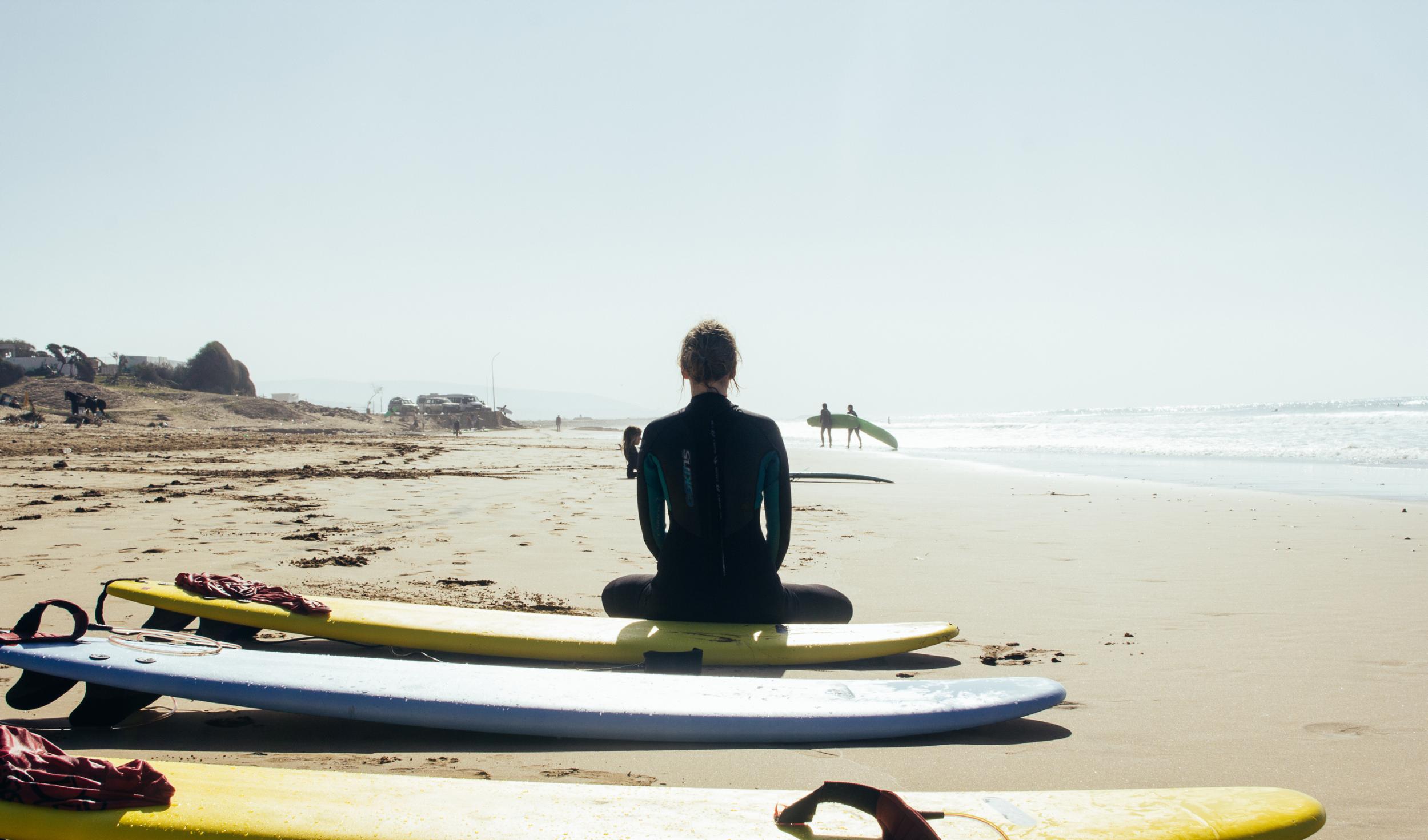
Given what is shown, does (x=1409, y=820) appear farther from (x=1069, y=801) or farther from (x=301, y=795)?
(x=301, y=795)

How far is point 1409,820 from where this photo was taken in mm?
1877

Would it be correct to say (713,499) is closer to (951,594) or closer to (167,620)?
(951,594)

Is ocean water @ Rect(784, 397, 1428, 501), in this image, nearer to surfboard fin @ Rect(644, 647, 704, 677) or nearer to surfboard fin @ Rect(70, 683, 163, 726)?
surfboard fin @ Rect(644, 647, 704, 677)

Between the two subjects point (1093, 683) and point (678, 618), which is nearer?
point (1093, 683)

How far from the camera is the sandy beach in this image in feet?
7.23

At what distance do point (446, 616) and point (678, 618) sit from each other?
0.90 m

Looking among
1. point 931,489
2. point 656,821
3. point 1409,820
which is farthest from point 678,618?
point 931,489

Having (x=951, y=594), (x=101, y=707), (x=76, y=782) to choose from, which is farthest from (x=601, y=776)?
(x=951, y=594)

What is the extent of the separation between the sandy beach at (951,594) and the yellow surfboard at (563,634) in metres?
0.09

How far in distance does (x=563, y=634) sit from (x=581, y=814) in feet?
5.21

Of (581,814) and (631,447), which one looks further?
(631,447)

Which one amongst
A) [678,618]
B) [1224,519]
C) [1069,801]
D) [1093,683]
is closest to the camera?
[1069,801]

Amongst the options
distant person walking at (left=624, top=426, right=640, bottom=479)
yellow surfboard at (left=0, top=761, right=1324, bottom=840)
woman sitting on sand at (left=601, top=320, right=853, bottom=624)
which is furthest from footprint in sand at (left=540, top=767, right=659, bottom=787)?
distant person walking at (left=624, top=426, right=640, bottom=479)

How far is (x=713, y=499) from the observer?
3.14 meters
